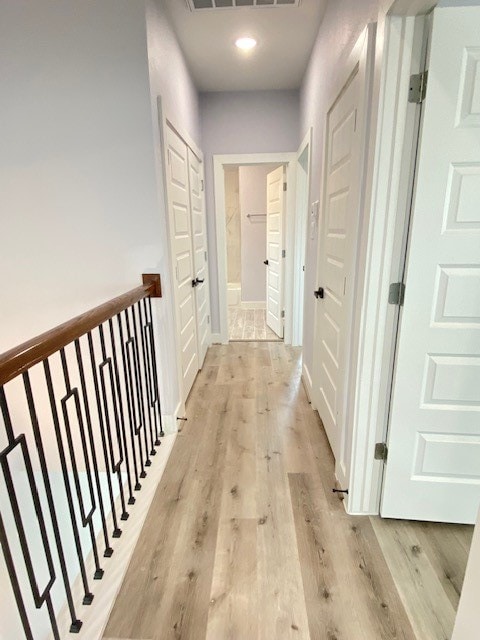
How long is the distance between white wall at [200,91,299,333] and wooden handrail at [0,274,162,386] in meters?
2.63

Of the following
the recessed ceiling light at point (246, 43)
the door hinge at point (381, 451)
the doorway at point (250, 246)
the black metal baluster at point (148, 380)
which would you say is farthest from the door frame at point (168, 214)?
the doorway at point (250, 246)

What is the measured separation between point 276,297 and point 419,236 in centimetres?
305

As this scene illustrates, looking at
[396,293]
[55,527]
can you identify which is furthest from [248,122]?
[55,527]

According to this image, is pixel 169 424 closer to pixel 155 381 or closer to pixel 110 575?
pixel 155 381

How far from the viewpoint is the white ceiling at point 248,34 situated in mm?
2135

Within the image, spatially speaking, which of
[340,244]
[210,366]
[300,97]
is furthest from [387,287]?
[300,97]

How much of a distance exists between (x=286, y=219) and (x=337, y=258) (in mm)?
1973

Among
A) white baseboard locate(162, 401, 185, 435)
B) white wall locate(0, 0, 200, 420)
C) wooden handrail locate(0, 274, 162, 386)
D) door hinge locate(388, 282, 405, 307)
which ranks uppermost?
white wall locate(0, 0, 200, 420)

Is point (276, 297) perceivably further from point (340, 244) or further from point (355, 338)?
point (355, 338)

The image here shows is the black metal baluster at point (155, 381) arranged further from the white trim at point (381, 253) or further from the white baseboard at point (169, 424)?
the white trim at point (381, 253)

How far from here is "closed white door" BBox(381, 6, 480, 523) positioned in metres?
1.08

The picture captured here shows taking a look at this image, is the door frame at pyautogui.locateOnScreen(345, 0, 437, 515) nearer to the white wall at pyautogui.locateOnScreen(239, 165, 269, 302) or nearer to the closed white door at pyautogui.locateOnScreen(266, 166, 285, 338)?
the closed white door at pyautogui.locateOnScreen(266, 166, 285, 338)

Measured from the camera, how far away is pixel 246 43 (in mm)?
2484

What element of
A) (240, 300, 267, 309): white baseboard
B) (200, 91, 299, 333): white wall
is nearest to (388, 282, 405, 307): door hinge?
(200, 91, 299, 333): white wall
